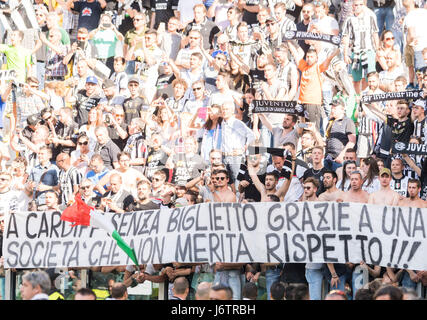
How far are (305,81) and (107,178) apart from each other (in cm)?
271

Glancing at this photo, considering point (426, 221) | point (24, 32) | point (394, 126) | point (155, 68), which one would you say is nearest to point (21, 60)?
point (24, 32)

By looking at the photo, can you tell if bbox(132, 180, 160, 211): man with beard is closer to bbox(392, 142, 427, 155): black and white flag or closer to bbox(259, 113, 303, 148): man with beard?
bbox(259, 113, 303, 148): man with beard

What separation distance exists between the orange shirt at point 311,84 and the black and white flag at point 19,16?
4394 millimetres

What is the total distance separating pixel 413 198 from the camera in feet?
36.6

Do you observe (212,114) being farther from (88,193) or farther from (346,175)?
(346,175)

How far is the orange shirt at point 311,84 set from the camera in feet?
41.4

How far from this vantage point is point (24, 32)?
15.1 m

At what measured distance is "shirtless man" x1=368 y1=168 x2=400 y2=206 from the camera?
36.8 ft

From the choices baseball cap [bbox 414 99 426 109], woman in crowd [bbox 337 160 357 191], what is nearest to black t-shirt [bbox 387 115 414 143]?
baseball cap [bbox 414 99 426 109]

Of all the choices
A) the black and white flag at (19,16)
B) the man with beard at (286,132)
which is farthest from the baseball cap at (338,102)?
the black and white flag at (19,16)

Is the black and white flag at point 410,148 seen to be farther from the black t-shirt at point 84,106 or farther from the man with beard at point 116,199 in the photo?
the black t-shirt at point 84,106

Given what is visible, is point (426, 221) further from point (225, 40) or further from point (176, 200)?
point (225, 40)

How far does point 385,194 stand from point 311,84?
6.54 feet

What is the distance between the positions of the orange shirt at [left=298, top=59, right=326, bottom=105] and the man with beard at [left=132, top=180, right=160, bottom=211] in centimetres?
210
